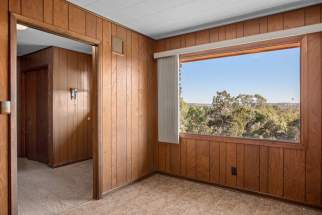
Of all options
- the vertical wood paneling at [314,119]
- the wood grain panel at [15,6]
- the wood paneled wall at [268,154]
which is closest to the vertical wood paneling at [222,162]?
the wood paneled wall at [268,154]

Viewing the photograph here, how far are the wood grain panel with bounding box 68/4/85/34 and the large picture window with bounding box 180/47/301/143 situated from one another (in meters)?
1.70

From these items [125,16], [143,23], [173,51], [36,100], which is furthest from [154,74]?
[36,100]

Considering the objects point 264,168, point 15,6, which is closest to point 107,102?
point 15,6

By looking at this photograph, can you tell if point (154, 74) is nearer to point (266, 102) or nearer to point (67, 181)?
point (266, 102)

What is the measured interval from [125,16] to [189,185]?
258 centimetres

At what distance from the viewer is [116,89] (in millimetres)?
3109

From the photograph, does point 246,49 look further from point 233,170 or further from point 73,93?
point 73,93

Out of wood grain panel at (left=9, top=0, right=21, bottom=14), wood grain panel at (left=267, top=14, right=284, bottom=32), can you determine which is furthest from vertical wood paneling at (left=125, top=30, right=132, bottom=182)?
wood grain panel at (left=267, top=14, right=284, bottom=32)

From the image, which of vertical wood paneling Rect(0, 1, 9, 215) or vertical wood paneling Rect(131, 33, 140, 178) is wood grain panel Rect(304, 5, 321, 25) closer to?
vertical wood paneling Rect(131, 33, 140, 178)

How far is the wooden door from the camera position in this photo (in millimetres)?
4508

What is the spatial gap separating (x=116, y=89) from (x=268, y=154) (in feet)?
7.38

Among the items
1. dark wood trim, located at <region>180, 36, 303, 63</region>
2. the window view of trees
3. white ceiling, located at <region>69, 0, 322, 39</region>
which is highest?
white ceiling, located at <region>69, 0, 322, 39</region>

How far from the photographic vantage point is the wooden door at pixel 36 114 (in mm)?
4508

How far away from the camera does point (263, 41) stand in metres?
2.77
